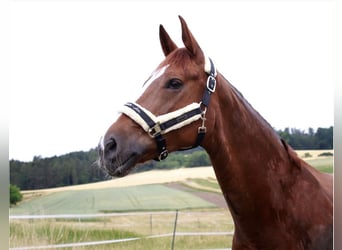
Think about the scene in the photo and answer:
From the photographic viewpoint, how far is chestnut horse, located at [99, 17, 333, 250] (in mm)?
1658

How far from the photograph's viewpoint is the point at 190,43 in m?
1.78

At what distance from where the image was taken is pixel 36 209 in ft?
10.6

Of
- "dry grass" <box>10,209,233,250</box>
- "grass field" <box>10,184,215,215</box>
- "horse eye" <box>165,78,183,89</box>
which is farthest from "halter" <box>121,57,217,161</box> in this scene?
"dry grass" <box>10,209,233,250</box>

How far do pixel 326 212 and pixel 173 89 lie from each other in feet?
3.38

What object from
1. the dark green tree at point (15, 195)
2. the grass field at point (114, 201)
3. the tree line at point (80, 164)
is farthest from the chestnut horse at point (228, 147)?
the dark green tree at point (15, 195)

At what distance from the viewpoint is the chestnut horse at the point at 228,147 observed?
166 cm

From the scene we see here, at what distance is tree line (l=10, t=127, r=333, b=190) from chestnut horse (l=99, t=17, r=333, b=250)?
915mm

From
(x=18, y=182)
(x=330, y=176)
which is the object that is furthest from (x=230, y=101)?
(x=18, y=182)

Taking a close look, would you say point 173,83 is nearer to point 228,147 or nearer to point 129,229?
point 228,147

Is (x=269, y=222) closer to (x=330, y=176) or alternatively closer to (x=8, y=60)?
(x=330, y=176)

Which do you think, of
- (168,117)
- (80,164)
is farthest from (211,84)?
(80,164)

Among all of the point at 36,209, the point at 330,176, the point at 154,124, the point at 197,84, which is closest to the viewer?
the point at 154,124

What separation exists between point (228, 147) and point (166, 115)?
1.20ft

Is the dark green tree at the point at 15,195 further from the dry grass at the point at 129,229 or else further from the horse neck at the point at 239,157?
the horse neck at the point at 239,157
